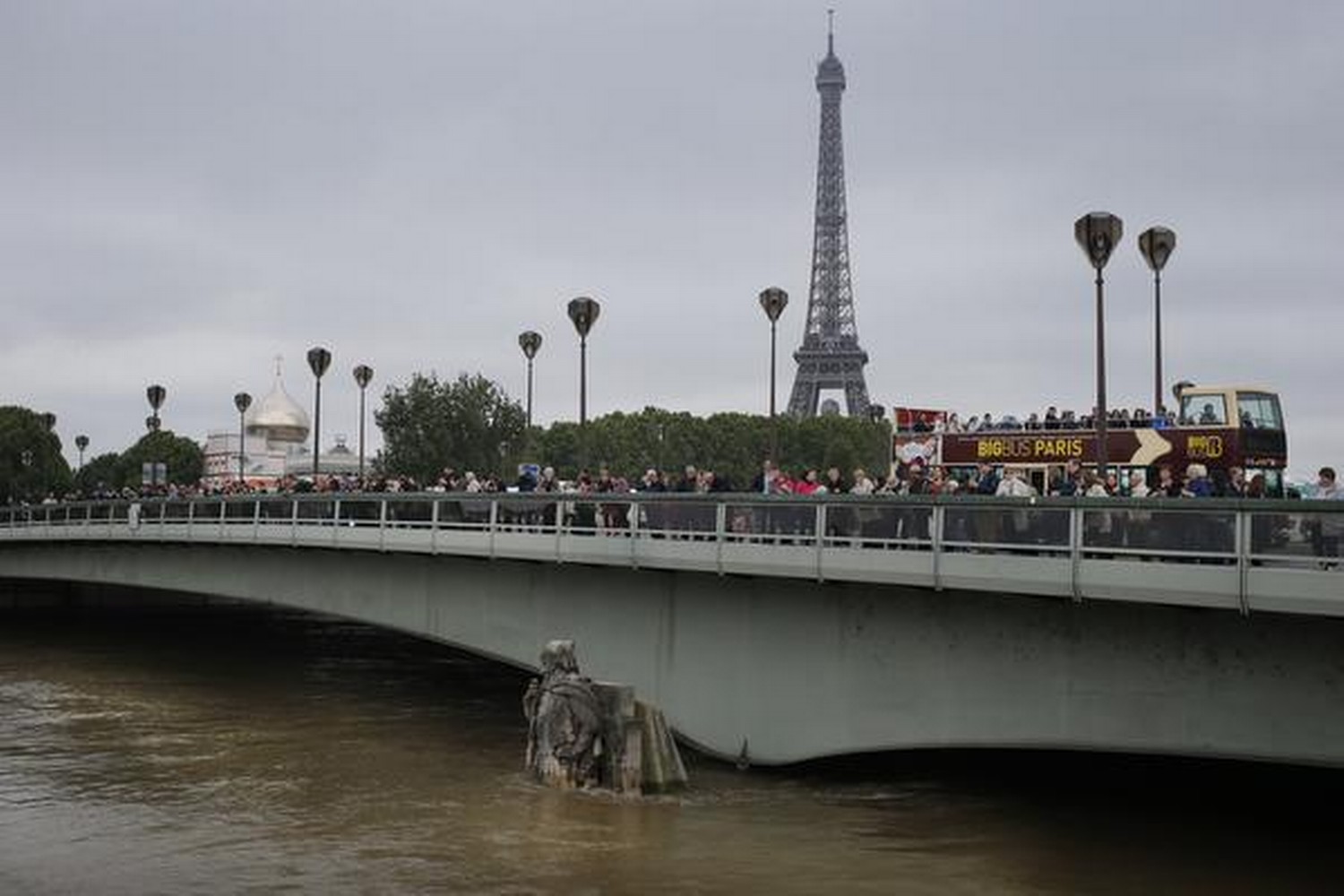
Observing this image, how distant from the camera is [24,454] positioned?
358 ft

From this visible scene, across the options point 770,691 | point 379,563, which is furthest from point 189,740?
point 770,691

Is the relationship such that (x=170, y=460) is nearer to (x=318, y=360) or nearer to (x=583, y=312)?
(x=318, y=360)

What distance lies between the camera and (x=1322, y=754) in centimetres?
1697

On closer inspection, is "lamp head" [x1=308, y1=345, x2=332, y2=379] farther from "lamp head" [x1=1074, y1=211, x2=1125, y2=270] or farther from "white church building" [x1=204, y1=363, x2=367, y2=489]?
"white church building" [x1=204, y1=363, x2=367, y2=489]

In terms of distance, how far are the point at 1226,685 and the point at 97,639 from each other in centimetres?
4621

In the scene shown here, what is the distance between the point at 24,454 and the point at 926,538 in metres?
104

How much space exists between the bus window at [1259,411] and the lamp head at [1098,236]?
10.2 meters

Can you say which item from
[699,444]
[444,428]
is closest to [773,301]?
[444,428]

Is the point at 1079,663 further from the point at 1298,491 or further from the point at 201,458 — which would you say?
the point at 201,458

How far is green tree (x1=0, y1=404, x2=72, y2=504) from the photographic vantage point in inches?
4218

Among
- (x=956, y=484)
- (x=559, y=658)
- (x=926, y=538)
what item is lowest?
(x=559, y=658)

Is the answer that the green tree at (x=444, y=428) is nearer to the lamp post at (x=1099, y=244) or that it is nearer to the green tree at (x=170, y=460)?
the green tree at (x=170, y=460)

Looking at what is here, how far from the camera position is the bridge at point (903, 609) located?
56.3ft

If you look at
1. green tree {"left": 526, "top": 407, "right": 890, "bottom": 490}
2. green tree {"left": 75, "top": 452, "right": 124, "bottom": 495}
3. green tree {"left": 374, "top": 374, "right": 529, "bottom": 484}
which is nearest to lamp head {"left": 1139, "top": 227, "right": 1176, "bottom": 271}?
green tree {"left": 374, "top": 374, "right": 529, "bottom": 484}
